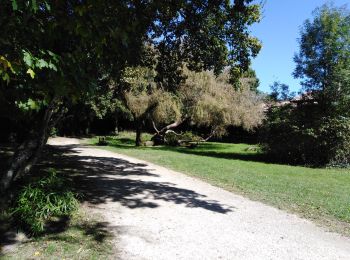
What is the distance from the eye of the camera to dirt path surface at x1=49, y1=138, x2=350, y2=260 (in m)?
5.73

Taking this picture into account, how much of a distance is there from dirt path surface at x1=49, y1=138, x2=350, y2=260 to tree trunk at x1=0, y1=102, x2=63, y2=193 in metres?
1.54

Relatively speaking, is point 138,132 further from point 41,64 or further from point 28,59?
point 28,59

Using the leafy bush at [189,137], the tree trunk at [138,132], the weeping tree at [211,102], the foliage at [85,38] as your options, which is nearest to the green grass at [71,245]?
the foliage at [85,38]

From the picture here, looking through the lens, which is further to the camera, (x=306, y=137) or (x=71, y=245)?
(x=306, y=137)

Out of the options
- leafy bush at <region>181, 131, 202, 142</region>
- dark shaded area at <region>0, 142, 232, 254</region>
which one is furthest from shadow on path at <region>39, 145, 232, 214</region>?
leafy bush at <region>181, 131, 202, 142</region>

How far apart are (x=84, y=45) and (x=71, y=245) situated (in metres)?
2.93

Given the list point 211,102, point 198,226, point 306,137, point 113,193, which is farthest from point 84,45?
point 211,102

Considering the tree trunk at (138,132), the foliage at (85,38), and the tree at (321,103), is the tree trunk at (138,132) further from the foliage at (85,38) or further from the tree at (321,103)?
the foliage at (85,38)

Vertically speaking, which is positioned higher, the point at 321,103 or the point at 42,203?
the point at 321,103

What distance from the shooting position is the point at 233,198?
9.53m

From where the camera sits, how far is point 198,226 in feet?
22.7

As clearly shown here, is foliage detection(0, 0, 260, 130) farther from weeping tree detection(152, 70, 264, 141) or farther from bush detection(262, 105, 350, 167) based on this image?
weeping tree detection(152, 70, 264, 141)

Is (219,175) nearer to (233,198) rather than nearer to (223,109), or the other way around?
(233,198)

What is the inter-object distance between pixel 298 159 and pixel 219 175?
32.2 feet
